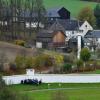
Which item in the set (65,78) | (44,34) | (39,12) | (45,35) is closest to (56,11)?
(39,12)

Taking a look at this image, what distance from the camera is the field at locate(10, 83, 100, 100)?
29595 mm

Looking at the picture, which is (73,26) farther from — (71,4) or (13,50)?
(13,50)

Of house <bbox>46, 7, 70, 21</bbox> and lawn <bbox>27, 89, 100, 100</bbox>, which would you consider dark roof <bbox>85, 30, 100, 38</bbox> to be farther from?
lawn <bbox>27, 89, 100, 100</bbox>

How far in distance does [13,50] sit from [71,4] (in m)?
32.5

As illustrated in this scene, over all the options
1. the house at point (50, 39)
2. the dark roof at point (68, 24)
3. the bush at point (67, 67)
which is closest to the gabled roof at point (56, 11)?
the dark roof at point (68, 24)

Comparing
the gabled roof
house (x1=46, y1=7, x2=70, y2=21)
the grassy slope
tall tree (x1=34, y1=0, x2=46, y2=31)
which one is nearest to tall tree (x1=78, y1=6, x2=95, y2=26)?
house (x1=46, y1=7, x2=70, y2=21)

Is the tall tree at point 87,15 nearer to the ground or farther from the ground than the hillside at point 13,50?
farther from the ground

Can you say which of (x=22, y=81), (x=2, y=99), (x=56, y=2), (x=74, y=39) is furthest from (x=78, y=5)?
(x=2, y=99)

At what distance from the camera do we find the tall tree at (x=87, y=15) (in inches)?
2598

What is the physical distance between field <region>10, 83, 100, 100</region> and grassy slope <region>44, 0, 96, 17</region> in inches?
1466

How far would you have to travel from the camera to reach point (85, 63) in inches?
1622

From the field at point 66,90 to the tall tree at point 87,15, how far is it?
31.5m

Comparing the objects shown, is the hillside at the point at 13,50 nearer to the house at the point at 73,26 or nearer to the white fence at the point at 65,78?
the white fence at the point at 65,78

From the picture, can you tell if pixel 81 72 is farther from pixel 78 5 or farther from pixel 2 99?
pixel 78 5
